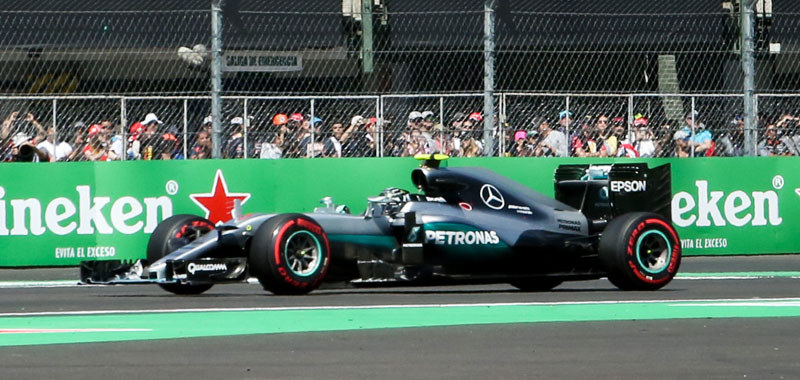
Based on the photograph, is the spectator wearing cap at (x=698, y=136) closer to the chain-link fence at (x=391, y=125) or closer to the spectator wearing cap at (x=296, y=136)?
the chain-link fence at (x=391, y=125)

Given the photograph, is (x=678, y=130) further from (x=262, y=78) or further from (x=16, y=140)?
(x=16, y=140)

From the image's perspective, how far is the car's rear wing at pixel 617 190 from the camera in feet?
42.0

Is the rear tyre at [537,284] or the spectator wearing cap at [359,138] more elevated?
the spectator wearing cap at [359,138]

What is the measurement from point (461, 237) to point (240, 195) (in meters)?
4.40

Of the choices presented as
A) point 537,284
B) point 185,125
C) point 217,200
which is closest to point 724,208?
point 537,284

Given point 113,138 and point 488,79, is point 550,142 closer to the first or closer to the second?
point 488,79

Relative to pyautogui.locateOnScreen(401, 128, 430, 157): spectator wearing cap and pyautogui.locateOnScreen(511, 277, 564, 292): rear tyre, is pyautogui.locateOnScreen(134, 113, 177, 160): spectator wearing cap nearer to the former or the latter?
pyautogui.locateOnScreen(401, 128, 430, 157): spectator wearing cap

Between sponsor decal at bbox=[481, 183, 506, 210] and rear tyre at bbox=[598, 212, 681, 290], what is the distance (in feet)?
2.90

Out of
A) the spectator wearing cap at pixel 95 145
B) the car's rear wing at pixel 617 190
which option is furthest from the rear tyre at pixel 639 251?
the spectator wearing cap at pixel 95 145

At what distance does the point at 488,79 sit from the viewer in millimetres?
15812

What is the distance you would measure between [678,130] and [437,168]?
5367mm

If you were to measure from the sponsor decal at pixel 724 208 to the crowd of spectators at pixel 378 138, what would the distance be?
508 millimetres

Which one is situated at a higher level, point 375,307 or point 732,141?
point 732,141

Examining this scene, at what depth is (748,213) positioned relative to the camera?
55.5 ft
